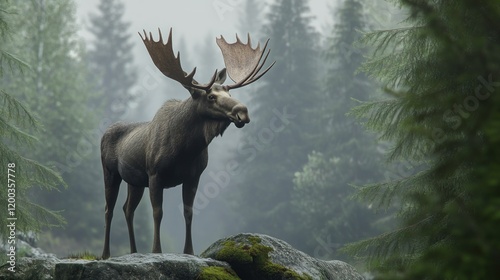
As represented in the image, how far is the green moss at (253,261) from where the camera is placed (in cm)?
852

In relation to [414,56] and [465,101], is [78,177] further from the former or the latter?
[465,101]

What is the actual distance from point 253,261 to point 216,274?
0.56m

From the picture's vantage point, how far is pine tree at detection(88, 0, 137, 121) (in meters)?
62.1

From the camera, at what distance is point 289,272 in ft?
27.9

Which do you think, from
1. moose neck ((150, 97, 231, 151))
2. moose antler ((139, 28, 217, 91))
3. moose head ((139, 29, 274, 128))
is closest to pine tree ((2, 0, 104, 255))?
moose head ((139, 29, 274, 128))

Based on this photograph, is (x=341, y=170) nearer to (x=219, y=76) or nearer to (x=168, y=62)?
(x=219, y=76)

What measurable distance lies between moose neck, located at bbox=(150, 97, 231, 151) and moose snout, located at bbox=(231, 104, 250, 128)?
1.11 feet

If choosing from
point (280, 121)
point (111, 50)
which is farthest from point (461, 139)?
point (111, 50)

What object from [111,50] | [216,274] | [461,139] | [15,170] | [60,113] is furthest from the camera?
[111,50]

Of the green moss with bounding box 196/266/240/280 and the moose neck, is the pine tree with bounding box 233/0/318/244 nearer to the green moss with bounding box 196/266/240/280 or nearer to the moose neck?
the moose neck

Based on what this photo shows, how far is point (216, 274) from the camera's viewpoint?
8.28m

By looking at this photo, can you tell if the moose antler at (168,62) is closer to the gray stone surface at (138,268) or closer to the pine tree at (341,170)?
the gray stone surface at (138,268)

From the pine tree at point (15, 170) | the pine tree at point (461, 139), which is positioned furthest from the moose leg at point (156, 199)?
the pine tree at point (15, 170)

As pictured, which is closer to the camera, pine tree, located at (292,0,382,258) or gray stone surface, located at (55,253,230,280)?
gray stone surface, located at (55,253,230,280)
